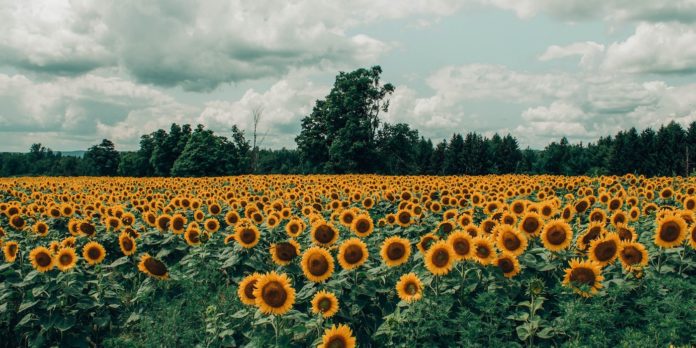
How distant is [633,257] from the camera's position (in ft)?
19.4

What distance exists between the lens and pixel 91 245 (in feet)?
27.3

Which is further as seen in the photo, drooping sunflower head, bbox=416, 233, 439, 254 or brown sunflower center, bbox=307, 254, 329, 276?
drooping sunflower head, bbox=416, 233, 439, 254

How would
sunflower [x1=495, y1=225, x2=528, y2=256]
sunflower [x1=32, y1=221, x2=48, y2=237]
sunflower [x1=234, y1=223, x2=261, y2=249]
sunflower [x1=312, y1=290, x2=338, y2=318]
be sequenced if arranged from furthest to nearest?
sunflower [x1=32, y1=221, x2=48, y2=237], sunflower [x1=234, y1=223, x2=261, y2=249], sunflower [x1=495, y1=225, x2=528, y2=256], sunflower [x1=312, y1=290, x2=338, y2=318]

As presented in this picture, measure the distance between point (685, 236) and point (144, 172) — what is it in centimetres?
8267

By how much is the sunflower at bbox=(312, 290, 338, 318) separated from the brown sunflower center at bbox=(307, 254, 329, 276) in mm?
606

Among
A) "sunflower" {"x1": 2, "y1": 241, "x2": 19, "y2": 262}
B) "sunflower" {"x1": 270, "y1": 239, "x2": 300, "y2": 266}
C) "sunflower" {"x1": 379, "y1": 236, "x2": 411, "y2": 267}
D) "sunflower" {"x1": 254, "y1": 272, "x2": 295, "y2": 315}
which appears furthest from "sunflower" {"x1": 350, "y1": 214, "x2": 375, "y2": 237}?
"sunflower" {"x1": 2, "y1": 241, "x2": 19, "y2": 262}

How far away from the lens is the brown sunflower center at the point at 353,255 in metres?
6.24

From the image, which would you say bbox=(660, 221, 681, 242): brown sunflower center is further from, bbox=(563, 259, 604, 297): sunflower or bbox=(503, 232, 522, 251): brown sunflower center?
bbox=(503, 232, 522, 251): brown sunflower center

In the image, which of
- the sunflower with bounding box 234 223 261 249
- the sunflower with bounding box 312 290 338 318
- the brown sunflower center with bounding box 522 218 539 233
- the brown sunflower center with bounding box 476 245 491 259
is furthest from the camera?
the sunflower with bounding box 234 223 261 249

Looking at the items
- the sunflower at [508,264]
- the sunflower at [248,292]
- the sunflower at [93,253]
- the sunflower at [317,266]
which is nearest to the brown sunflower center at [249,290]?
the sunflower at [248,292]

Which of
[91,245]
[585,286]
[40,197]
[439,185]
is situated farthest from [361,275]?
[40,197]

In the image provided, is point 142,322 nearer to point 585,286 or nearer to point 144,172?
point 585,286

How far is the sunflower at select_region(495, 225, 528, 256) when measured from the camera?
20.4ft

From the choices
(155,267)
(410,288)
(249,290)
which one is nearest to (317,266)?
(249,290)
